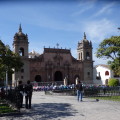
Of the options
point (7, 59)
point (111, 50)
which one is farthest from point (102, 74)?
point (7, 59)

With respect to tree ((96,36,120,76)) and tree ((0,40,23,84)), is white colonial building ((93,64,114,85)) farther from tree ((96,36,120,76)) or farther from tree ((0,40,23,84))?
tree ((0,40,23,84))

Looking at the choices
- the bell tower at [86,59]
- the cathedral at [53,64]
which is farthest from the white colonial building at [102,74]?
the cathedral at [53,64]

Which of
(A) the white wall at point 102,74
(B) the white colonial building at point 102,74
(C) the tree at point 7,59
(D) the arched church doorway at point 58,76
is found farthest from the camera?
(B) the white colonial building at point 102,74

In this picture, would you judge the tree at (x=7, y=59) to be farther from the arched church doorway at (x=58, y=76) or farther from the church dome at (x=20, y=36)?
the arched church doorway at (x=58, y=76)

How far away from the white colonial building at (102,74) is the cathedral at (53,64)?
548 centimetres

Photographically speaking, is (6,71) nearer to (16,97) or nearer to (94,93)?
(16,97)

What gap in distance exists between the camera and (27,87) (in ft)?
44.5

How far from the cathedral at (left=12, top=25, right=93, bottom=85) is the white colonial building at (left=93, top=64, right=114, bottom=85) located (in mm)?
5479

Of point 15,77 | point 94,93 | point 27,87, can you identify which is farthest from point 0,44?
point 15,77

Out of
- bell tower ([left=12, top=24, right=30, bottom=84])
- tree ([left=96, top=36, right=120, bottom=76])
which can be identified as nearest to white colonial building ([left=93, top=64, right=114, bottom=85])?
bell tower ([left=12, top=24, right=30, bottom=84])

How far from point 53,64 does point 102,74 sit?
53.4ft

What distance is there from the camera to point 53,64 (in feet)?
192

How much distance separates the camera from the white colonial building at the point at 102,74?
6544 centimetres

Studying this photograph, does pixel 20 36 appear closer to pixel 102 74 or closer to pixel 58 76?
pixel 58 76
